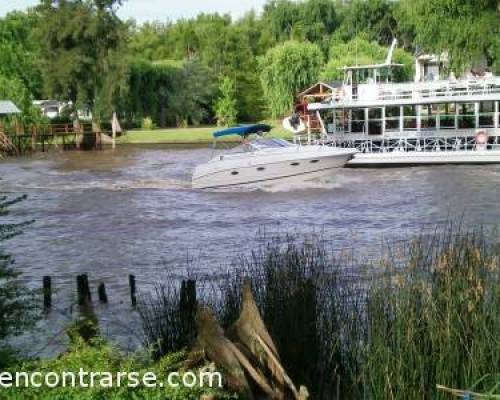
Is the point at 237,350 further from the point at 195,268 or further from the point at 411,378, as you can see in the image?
the point at 195,268

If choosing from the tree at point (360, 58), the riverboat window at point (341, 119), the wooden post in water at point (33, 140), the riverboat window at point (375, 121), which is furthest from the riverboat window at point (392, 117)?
the wooden post in water at point (33, 140)

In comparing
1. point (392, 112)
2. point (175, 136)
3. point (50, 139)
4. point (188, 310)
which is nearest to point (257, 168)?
point (392, 112)

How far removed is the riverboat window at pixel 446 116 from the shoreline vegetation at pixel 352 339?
3197 cm

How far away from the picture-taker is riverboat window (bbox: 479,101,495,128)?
39.2 metres

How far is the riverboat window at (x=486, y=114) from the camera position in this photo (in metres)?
39.2

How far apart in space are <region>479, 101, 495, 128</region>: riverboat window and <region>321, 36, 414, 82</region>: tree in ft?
85.3

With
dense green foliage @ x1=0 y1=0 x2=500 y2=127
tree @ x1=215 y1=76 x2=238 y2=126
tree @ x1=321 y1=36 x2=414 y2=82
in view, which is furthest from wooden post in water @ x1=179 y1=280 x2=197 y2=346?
tree @ x1=215 y1=76 x2=238 y2=126

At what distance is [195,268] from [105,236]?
6508 millimetres

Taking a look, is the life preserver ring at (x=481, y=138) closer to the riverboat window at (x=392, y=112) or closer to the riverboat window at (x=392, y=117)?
the riverboat window at (x=392, y=117)

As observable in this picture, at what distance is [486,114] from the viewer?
3925 centimetres

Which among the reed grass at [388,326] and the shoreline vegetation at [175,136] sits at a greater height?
the reed grass at [388,326]

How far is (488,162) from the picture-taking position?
37312 mm

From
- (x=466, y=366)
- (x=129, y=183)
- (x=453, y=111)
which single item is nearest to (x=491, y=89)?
(x=453, y=111)

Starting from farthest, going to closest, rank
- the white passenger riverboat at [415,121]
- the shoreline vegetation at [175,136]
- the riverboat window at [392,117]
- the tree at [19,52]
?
1. the tree at [19,52]
2. the shoreline vegetation at [175,136]
3. the riverboat window at [392,117]
4. the white passenger riverboat at [415,121]
